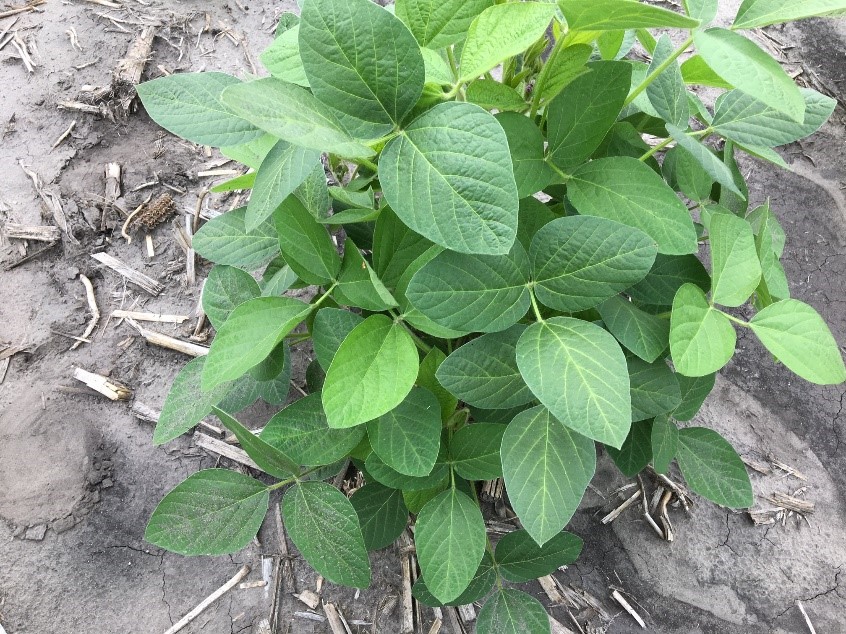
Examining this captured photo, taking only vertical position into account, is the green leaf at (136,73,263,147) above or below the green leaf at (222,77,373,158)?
below

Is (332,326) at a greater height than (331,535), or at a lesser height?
greater

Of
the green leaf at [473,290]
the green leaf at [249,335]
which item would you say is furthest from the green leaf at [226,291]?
the green leaf at [473,290]

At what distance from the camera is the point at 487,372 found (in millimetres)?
877

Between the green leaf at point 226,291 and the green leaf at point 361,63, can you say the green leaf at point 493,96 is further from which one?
the green leaf at point 226,291

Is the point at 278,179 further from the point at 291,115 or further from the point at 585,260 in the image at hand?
the point at 585,260

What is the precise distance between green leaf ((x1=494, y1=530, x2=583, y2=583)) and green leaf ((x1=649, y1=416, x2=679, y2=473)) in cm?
20

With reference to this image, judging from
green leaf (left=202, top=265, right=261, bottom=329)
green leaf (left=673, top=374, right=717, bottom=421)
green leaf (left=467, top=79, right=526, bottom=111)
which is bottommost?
green leaf (left=673, top=374, right=717, bottom=421)

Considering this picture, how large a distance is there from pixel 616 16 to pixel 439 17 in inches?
10.2

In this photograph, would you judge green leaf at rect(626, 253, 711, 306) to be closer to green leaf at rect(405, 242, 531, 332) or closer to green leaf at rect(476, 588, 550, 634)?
green leaf at rect(405, 242, 531, 332)

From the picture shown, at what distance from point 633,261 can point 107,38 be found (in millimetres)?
2008

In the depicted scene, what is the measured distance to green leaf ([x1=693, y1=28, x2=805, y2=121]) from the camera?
0.65m

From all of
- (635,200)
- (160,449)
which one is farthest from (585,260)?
(160,449)

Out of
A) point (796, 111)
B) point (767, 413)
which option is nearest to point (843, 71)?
point (767, 413)

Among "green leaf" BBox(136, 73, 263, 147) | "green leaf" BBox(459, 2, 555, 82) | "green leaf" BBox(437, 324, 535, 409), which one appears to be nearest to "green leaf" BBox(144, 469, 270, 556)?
"green leaf" BBox(437, 324, 535, 409)
